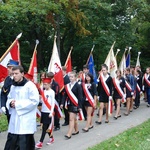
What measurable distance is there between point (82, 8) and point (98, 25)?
1995 mm

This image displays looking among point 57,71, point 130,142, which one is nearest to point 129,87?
point 57,71

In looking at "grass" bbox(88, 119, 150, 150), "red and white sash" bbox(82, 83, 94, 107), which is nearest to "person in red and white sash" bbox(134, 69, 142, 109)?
"red and white sash" bbox(82, 83, 94, 107)

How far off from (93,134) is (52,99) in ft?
6.10

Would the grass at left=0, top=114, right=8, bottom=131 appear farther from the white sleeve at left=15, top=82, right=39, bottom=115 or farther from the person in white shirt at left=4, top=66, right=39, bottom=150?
the white sleeve at left=15, top=82, right=39, bottom=115

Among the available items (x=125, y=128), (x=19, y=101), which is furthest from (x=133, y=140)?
(x=19, y=101)

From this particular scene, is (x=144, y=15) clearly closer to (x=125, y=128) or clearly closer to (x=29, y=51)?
(x=29, y=51)

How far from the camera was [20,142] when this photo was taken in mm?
6125

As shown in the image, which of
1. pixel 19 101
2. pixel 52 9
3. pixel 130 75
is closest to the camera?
pixel 19 101

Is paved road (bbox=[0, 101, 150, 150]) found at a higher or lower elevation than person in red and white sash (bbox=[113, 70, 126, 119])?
lower

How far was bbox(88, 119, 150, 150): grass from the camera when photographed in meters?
7.44

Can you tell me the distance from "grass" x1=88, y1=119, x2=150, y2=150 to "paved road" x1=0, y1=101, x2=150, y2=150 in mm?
419

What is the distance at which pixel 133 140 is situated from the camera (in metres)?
8.12

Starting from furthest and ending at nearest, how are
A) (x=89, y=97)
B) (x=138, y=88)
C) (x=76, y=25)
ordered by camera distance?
(x=76, y=25)
(x=138, y=88)
(x=89, y=97)

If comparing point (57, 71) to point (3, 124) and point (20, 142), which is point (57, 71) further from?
point (20, 142)
